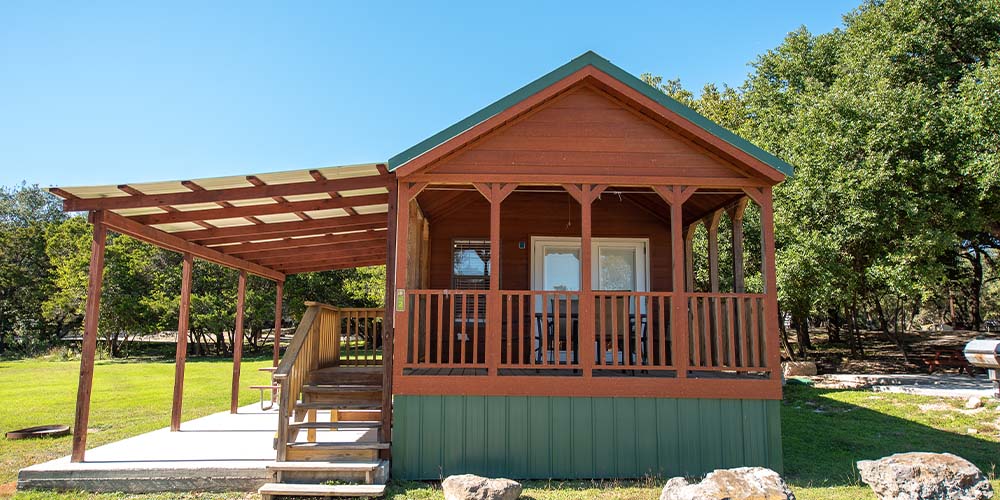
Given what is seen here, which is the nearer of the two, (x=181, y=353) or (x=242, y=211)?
(x=242, y=211)

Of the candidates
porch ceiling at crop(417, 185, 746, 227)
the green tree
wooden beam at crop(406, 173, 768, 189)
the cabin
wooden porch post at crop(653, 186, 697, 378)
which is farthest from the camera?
the green tree

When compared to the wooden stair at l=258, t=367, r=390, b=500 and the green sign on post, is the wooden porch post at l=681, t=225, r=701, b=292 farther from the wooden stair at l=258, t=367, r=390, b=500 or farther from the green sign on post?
the wooden stair at l=258, t=367, r=390, b=500

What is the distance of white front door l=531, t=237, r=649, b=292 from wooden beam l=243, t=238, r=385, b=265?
8.91ft

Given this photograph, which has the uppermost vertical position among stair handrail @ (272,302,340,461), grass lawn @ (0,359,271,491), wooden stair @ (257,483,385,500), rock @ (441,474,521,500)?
stair handrail @ (272,302,340,461)

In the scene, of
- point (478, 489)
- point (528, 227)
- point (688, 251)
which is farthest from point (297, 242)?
point (688, 251)

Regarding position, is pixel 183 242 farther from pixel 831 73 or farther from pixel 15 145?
pixel 15 145

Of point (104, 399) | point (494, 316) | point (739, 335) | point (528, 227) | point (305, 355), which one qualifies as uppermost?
point (528, 227)

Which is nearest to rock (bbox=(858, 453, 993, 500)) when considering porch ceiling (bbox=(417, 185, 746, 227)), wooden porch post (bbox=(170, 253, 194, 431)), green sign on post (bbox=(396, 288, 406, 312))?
porch ceiling (bbox=(417, 185, 746, 227))

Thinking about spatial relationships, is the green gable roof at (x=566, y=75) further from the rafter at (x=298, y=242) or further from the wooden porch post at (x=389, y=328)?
the rafter at (x=298, y=242)

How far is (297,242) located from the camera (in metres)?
9.13

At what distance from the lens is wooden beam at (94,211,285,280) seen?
632 cm

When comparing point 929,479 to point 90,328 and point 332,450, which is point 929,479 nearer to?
point 332,450

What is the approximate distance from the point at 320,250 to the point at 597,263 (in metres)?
4.74

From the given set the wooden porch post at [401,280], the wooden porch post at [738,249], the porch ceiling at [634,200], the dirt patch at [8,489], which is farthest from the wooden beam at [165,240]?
the wooden porch post at [738,249]
